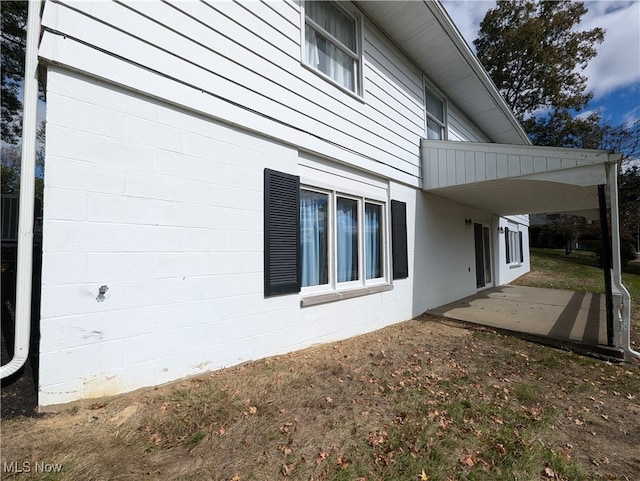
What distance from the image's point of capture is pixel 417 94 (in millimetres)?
6977

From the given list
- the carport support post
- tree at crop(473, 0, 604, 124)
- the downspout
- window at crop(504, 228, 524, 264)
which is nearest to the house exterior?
the downspout

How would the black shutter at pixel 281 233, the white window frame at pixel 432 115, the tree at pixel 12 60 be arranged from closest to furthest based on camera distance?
the black shutter at pixel 281 233 < the tree at pixel 12 60 < the white window frame at pixel 432 115

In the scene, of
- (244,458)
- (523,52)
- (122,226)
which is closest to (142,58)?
(122,226)

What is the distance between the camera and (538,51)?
18078 millimetres

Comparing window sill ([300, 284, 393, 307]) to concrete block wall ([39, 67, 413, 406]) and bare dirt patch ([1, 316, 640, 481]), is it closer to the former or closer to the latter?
concrete block wall ([39, 67, 413, 406])

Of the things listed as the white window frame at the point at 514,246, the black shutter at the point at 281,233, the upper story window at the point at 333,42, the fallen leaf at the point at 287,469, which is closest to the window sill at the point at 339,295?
the black shutter at the point at 281,233

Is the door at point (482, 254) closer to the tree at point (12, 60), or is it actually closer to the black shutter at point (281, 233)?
the black shutter at point (281, 233)

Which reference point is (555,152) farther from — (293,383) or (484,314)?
(293,383)

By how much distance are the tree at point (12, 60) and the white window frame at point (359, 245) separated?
6192 millimetres

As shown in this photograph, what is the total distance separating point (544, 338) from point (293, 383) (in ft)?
14.6

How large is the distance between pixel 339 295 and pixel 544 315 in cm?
509

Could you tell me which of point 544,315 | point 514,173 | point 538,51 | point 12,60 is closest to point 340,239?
point 514,173

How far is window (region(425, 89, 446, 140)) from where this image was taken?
7.62 meters

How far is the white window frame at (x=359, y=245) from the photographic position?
4.75 metres
